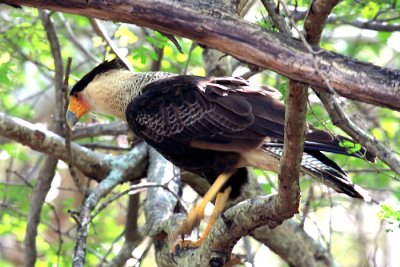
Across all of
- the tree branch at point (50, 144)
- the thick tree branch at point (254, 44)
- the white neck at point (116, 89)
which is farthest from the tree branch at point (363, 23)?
the thick tree branch at point (254, 44)

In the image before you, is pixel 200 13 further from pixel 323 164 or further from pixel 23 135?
pixel 23 135

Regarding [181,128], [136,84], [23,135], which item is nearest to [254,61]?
[181,128]

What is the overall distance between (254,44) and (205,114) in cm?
177

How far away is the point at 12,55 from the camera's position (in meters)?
6.28

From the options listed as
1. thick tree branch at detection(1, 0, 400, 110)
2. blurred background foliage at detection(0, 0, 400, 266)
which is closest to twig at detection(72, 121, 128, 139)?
blurred background foliage at detection(0, 0, 400, 266)

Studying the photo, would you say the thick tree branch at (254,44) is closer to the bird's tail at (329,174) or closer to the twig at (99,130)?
the bird's tail at (329,174)

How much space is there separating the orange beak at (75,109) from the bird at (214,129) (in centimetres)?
55

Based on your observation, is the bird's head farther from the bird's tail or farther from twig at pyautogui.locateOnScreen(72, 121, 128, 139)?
the bird's tail

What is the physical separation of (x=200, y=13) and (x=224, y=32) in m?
0.13

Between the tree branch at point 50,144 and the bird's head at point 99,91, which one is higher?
the bird's head at point 99,91

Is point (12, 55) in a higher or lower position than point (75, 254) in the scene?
higher

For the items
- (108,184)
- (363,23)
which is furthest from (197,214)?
(363,23)

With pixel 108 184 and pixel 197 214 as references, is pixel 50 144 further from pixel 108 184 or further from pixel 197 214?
pixel 197 214

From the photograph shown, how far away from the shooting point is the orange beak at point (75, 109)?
18.9ft
